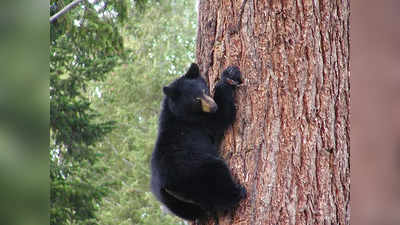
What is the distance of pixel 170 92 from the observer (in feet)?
13.3

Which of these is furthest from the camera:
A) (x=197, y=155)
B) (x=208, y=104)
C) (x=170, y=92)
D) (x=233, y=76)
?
(x=170, y=92)

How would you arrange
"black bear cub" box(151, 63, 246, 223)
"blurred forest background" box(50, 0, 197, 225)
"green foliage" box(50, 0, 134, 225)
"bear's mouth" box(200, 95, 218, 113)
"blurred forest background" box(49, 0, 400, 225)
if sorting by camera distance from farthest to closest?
"blurred forest background" box(50, 0, 197, 225)
"green foliage" box(50, 0, 134, 225)
"bear's mouth" box(200, 95, 218, 113)
"black bear cub" box(151, 63, 246, 223)
"blurred forest background" box(49, 0, 400, 225)

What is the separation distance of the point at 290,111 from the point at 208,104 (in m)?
0.81

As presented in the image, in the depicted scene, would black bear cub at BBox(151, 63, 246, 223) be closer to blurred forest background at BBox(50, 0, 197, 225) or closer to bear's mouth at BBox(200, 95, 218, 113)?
bear's mouth at BBox(200, 95, 218, 113)

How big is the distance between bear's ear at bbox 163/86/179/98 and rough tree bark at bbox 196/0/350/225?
884 millimetres

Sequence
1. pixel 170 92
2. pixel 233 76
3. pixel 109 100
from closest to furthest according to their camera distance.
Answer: pixel 233 76 → pixel 170 92 → pixel 109 100

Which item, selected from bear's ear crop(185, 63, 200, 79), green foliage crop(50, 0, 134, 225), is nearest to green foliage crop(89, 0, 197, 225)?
green foliage crop(50, 0, 134, 225)

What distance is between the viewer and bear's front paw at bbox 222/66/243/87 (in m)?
3.20

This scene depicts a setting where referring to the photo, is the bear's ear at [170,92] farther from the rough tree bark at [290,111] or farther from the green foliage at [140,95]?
the green foliage at [140,95]

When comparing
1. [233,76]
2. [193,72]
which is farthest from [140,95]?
[233,76]

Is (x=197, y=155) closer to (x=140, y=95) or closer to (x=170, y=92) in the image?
(x=170, y=92)
